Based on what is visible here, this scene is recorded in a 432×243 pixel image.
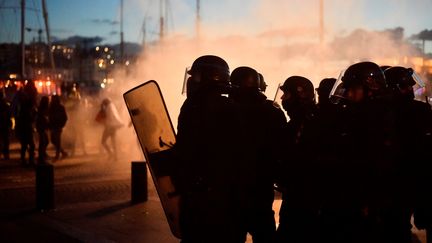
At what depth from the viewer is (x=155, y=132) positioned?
4.41 metres

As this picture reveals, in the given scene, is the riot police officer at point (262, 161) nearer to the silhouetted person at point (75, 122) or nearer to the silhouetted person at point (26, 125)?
the silhouetted person at point (26, 125)

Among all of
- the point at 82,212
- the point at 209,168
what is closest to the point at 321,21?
the point at 82,212

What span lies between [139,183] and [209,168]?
18.9 ft

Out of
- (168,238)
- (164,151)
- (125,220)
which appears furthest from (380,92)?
(125,220)

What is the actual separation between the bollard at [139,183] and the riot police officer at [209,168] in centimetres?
554

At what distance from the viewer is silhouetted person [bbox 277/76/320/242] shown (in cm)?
403

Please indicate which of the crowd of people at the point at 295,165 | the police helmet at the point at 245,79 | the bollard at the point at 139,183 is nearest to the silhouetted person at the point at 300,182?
the crowd of people at the point at 295,165

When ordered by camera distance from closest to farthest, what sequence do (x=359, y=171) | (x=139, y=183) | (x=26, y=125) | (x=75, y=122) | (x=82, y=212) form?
(x=359, y=171)
(x=82, y=212)
(x=139, y=183)
(x=26, y=125)
(x=75, y=122)

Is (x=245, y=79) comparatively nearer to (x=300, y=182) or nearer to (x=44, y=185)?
(x=300, y=182)

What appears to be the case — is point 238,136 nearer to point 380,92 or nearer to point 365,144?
point 365,144

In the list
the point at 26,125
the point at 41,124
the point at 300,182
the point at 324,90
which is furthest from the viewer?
the point at 26,125

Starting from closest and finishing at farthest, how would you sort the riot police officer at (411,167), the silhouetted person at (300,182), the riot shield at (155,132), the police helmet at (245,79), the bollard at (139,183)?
the silhouetted person at (300,182) < the riot shield at (155,132) < the riot police officer at (411,167) < the police helmet at (245,79) < the bollard at (139,183)

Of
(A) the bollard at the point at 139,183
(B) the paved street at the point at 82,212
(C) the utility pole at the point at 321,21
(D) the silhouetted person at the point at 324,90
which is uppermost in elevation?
(C) the utility pole at the point at 321,21

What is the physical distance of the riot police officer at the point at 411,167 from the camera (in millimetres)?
4391
